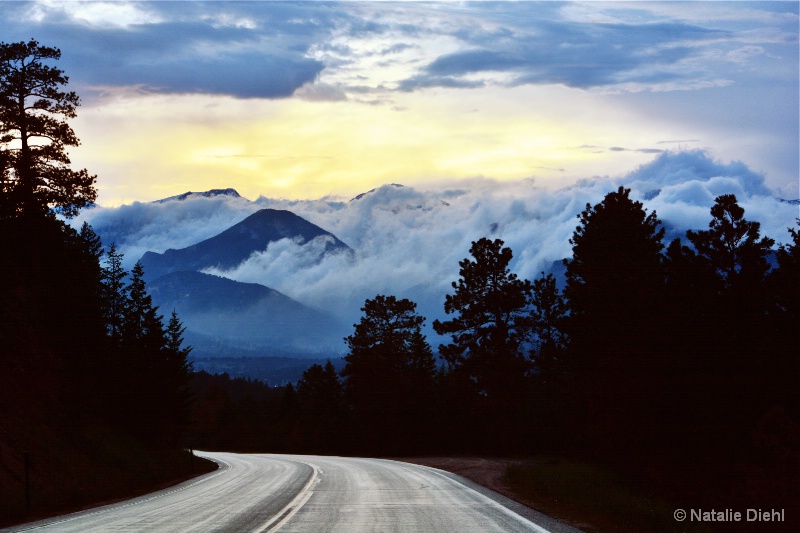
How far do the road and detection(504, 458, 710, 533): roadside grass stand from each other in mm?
1082

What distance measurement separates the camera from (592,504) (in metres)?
18.1

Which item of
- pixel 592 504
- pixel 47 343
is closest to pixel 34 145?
pixel 47 343

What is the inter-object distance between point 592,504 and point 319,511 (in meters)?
6.94

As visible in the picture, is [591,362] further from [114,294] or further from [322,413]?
[322,413]

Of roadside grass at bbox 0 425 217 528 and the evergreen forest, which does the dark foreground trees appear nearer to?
the evergreen forest

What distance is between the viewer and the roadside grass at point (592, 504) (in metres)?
15.2

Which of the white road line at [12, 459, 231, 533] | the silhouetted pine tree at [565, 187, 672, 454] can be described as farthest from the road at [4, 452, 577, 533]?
the silhouetted pine tree at [565, 187, 672, 454]

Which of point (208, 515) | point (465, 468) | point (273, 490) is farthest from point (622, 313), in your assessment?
point (208, 515)

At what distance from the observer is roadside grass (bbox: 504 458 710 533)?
15156mm

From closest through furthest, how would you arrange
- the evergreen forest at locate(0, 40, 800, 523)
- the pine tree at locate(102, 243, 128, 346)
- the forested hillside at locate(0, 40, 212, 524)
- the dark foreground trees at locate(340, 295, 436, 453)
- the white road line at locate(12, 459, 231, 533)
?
the white road line at locate(12, 459, 231, 533) → the forested hillside at locate(0, 40, 212, 524) → the evergreen forest at locate(0, 40, 800, 523) → the dark foreground trees at locate(340, 295, 436, 453) → the pine tree at locate(102, 243, 128, 346)

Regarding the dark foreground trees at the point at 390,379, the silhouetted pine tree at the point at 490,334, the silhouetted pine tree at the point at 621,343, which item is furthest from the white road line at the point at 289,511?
the dark foreground trees at the point at 390,379

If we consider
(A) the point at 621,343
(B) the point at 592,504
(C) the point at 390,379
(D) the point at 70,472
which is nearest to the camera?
(B) the point at 592,504

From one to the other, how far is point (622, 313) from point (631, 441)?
669 centimetres

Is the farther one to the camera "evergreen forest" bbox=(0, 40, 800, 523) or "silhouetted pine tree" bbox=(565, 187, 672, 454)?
"silhouetted pine tree" bbox=(565, 187, 672, 454)
